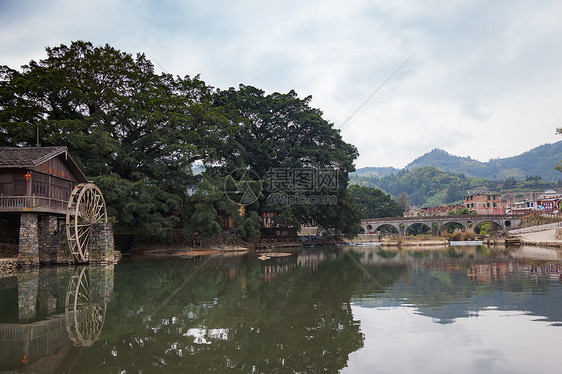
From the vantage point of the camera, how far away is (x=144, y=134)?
33.3 m

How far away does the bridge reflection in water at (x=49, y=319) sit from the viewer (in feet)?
21.9

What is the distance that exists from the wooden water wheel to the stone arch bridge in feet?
186

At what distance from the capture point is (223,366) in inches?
259

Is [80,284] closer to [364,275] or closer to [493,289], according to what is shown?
[364,275]

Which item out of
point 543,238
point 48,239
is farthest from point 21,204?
point 543,238

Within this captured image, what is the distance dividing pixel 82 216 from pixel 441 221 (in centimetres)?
6602

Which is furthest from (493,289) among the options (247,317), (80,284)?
(80,284)

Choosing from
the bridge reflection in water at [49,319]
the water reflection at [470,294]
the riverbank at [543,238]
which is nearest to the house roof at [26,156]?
the bridge reflection in water at [49,319]

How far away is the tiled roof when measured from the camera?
19.2m

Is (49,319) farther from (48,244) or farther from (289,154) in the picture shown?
(289,154)

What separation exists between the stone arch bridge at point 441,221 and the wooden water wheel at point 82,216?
56.6 m

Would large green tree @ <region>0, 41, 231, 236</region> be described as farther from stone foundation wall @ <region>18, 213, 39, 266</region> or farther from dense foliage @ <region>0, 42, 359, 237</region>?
stone foundation wall @ <region>18, 213, 39, 266</region>

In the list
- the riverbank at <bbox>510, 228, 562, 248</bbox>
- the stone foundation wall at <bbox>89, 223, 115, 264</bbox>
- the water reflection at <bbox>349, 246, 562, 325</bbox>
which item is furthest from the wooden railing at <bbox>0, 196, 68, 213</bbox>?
the riverbank at <bbox>510, 228, 562, 248</bbox>

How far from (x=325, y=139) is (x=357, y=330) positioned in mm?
38600
